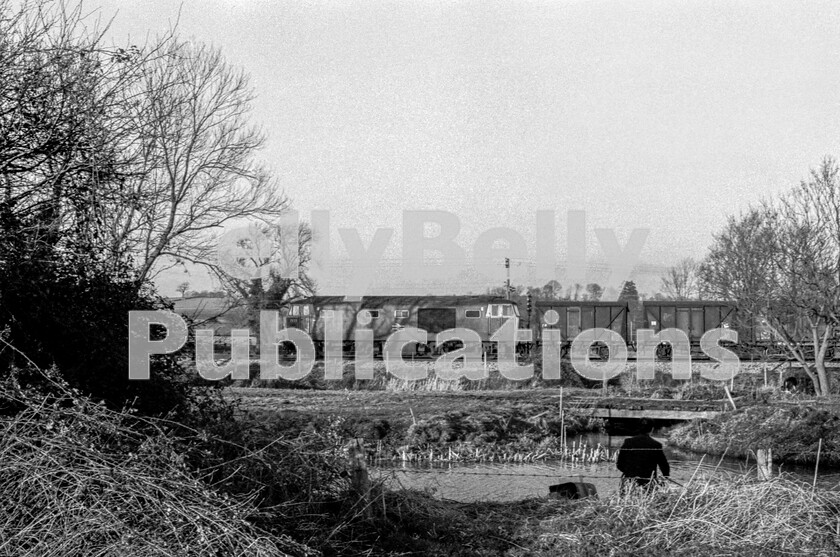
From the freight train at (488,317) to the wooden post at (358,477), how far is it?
27.4 meters

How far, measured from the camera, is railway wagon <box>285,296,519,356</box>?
36.1m

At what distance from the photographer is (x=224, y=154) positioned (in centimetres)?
1770

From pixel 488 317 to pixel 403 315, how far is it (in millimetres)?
3789

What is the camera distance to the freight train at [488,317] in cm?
3591

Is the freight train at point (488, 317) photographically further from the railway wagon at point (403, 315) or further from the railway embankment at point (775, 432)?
the railway embankment at point (775, 432)

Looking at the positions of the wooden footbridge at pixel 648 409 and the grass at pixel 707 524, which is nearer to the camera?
the grass at pixel 707 524

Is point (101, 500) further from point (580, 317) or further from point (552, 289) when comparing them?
point (552, 289)

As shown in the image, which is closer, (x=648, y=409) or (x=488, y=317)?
(x=648, y=409)

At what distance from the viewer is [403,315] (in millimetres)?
36562

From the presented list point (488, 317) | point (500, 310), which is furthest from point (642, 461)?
point (488, 317)

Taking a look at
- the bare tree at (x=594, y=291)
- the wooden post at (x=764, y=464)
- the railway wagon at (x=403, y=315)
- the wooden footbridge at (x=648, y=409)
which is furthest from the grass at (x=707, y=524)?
the bare tree at (x=594, y=291)

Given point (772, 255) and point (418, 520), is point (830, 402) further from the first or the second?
point (418, 520)

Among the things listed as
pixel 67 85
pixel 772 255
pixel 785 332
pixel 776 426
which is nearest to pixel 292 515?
pixel 67 85

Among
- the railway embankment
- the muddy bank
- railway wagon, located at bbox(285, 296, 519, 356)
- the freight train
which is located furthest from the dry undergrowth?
railway wagon, located at bbox(285, 296, 519, 356)
